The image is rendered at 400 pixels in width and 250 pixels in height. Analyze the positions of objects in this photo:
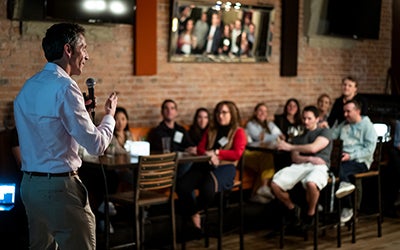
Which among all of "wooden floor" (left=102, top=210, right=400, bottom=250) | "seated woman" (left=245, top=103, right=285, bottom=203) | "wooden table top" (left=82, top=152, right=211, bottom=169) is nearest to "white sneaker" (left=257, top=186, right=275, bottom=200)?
"seated woman" (left=245, top=103, right=285, bottom=203)

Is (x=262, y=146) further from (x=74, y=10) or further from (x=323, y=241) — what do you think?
(x=74, y=10)

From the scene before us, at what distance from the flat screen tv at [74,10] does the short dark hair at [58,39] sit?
3.42 meters

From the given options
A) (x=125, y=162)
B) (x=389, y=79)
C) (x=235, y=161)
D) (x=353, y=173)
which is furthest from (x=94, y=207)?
(x=389, y=79)

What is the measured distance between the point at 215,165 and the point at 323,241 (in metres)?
1.37

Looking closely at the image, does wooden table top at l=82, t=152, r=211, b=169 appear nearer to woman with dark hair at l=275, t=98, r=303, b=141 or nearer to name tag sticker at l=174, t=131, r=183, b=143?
name tag sticker at l=174, t=131, r=183, b=143

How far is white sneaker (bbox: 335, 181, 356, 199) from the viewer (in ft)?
23.9

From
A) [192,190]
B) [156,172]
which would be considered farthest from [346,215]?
[156,172]

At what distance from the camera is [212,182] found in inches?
280

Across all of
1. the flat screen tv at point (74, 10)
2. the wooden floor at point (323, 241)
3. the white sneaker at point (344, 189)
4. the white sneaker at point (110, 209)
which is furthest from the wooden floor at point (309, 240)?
the flat screen tv at point (74, 10)

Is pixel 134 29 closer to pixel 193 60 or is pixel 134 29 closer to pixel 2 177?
pixel 193 60

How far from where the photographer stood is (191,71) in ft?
28.4

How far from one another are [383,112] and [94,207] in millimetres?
3992

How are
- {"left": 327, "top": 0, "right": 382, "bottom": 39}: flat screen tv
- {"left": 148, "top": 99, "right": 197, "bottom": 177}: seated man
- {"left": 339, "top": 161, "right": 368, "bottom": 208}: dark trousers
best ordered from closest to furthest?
{"left": 339, "top": 161, "right": 368, "bottom": 208}: dark trousers → {"left": 148, "top": 99, "right": 197, "bottom": 177}: seated man → {"left": 327, "top": 0, "right": 382, "bottom": 39}: flat screen tv

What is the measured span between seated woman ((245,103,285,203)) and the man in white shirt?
448 cm
